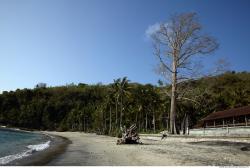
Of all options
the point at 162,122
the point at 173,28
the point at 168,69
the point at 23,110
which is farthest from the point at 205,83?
the point at 23,110

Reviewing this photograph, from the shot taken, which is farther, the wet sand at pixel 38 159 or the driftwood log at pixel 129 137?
the driftwood log at pixel 129 137

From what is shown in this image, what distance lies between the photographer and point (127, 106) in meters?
100

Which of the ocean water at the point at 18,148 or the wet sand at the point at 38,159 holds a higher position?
the wet sand at the point at 38,159

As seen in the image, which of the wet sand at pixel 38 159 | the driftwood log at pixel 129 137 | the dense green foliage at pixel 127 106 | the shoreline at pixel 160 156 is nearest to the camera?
the shoreline at pixel 160 156

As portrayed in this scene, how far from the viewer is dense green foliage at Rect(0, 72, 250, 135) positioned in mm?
53731

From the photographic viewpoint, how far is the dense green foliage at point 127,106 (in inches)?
2115

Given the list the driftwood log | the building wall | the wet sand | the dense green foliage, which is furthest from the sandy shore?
the dense green foliage

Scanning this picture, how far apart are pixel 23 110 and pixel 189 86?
165m

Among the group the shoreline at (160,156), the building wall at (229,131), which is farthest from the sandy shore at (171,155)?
the building wall at (229,131)

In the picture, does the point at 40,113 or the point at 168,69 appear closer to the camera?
the point at 168,69

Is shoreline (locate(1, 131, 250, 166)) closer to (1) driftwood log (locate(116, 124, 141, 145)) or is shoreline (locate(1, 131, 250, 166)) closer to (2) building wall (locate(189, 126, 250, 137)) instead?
(2) building wall (locate(189, 126, 250, 137))

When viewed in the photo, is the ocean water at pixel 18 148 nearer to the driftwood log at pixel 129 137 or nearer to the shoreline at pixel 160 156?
the shoreline at pixel 160 156

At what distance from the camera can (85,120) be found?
153125 mm

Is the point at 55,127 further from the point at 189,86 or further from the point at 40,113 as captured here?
the point at 189,86
